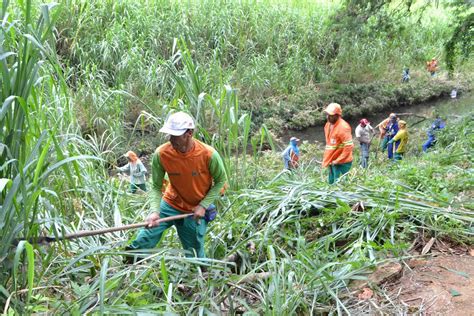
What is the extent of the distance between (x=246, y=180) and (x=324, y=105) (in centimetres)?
881

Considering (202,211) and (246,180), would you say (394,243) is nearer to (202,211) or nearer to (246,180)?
(202,211)

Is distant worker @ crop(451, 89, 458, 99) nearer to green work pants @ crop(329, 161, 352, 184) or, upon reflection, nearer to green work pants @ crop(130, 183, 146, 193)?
green work pants @ crop(329, 161, 352, 184)

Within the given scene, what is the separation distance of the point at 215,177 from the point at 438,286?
1.44m

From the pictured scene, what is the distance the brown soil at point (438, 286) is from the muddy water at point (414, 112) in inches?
312

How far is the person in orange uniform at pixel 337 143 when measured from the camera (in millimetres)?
5367

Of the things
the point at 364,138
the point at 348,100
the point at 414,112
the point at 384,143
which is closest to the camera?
the point at 364,138

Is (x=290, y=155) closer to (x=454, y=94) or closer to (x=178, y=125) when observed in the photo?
(x=178, y=125)

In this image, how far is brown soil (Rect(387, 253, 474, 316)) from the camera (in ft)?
8.46

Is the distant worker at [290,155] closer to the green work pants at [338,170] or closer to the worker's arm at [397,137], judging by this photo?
the green work pants at [338,170]

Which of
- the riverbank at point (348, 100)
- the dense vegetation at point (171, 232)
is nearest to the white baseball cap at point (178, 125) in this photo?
the dense vegetation at point (171, 232)

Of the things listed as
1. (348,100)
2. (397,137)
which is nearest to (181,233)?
(397,137)

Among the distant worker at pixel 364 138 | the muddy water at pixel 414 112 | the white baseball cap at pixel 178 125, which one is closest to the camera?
the white baseball cap at pixel 178 125

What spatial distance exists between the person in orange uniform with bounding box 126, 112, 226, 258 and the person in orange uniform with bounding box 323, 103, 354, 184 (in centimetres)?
246

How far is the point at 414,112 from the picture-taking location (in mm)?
13984
